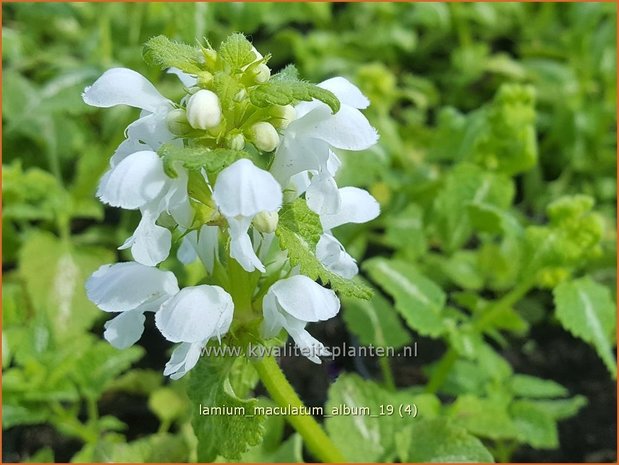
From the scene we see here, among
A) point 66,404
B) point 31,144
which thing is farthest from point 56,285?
point 31,144

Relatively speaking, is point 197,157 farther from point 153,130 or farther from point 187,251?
point 187,251

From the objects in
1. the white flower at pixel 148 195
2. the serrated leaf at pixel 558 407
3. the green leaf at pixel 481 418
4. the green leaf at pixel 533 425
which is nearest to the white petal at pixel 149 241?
the white flower at pixel 148 195

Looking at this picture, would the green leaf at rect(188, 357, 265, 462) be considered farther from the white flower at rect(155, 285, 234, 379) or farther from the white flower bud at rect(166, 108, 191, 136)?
the white flower bud at rect(166, 108, 191, 136)

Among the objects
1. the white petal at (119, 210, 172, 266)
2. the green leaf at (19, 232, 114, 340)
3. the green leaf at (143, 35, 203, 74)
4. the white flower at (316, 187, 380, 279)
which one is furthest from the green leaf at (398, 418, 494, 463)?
the green leaf at (19, 232, 114, 340)

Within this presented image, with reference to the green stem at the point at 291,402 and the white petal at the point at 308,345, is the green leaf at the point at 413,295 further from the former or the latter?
the white petal at the point at 308,345

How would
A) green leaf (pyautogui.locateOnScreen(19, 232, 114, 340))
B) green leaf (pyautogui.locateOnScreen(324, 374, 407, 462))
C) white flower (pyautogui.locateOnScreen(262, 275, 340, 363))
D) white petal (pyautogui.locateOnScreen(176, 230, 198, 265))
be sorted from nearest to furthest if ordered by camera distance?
white flower (pyautogui.locateOnScreen(262, 275, 340, 363)) < white petal (pyautogui.locateOnScreen(176, 230, 198, 265)) < green leaf (pyautogui.locateOnScreen(324, 374, 407, 462)) < green leaf (pyautogui.locateOnScreen(19, 232, 114, 340))

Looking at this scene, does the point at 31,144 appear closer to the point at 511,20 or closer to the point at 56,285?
the point at 56,285

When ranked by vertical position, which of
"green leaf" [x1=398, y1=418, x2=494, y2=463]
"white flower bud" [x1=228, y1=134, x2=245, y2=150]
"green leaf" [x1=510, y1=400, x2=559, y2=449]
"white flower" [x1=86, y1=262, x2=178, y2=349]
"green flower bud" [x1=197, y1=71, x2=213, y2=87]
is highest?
"green flower bud" [x1=197, y1=71, x2=213, y2=87]
